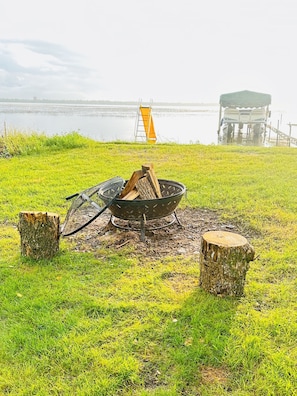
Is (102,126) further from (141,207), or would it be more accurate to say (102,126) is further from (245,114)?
(141,207)

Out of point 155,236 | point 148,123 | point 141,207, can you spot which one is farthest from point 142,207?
point 148,123

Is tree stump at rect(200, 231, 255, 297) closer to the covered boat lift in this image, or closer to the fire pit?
the fire pit

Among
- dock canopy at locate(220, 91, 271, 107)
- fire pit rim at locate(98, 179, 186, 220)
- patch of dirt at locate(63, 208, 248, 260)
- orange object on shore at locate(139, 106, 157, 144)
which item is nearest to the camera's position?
fire pit rim at locate(98, 179, 186, 220)

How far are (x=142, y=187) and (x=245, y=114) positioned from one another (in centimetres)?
2149

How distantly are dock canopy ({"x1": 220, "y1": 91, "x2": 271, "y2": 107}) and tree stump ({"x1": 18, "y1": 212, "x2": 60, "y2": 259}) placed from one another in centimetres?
2187

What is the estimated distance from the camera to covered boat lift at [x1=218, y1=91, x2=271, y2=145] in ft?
74.0

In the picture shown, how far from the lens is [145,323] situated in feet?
7.46

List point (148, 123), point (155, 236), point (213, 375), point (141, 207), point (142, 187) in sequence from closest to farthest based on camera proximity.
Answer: point (213, 375)
point (141, 207)
point (142, 187)
point (155, 236)
point (148, 123)

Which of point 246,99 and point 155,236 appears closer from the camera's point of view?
point 155,236

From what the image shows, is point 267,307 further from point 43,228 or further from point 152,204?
point 43,228

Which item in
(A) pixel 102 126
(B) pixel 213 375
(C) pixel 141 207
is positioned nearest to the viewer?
(B) pixel 213 375

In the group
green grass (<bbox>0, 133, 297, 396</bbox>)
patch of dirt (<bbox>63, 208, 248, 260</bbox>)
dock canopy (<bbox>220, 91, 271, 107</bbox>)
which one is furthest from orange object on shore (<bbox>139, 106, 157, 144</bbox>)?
dock canopy (<bbox>220, 91, 271, 107</bbox>)

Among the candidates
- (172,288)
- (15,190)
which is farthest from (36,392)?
(15,190)

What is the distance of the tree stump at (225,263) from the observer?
2.44m
